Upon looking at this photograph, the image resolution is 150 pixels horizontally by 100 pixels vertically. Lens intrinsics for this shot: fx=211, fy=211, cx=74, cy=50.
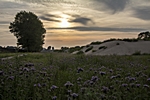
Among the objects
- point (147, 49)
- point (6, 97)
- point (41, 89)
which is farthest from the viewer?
point (147, 49)

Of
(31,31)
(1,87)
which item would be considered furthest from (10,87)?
(31,31)

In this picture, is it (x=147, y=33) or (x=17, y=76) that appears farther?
(x=147, y=33)

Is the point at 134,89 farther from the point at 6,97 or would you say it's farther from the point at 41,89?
the point at 6,97

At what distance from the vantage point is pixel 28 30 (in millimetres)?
37750

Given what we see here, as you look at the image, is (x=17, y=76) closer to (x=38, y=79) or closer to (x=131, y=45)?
(x=38, y=79)

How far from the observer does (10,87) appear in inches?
170

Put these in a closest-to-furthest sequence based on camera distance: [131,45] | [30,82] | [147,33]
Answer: [30,82]
[131,45]
[147,33]

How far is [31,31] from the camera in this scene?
37.8 m

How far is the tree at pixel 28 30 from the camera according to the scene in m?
37.7

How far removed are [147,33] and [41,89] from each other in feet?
88.7

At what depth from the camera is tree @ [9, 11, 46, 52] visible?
37719 millimetres

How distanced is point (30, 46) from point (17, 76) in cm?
3452

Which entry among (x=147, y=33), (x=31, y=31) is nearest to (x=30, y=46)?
(x=31, y=31)

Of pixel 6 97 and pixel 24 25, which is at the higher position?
pixel 24 25
